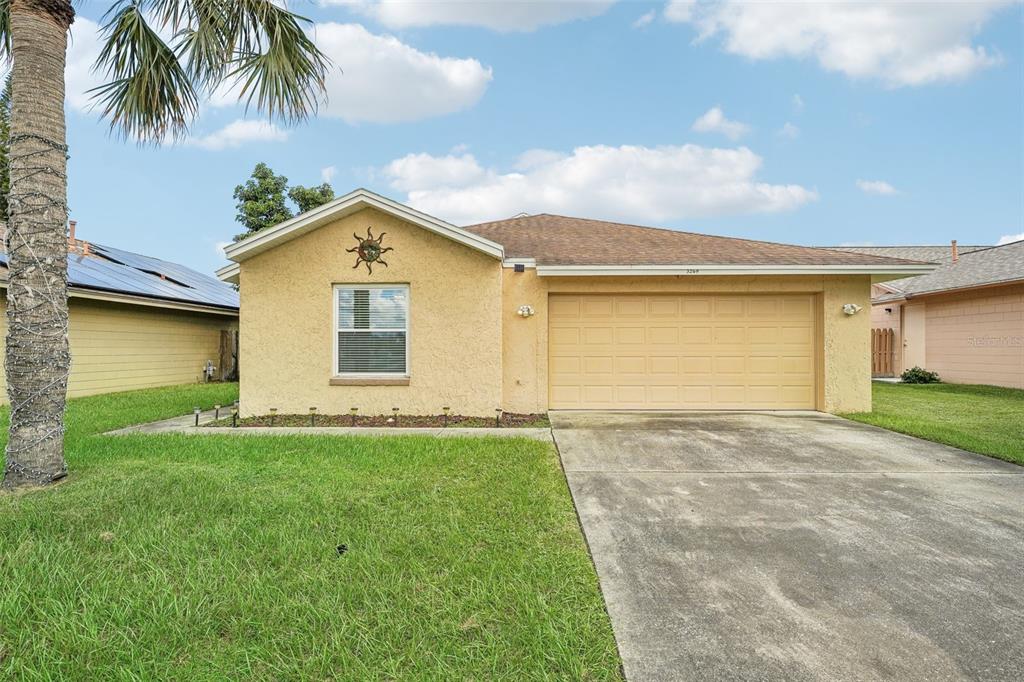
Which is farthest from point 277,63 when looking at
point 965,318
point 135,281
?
point 965,318

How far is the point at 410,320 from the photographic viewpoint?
8.52 m

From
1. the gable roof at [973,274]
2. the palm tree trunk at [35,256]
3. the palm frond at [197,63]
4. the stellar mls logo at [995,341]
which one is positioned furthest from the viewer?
the gable roof at [973,274]

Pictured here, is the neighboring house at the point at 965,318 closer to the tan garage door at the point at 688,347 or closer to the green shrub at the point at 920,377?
the green shrub at the point at 920,377

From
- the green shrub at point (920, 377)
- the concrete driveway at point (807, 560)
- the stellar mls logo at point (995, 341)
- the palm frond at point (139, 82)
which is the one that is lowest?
the concrete driveway at point (807, 560)

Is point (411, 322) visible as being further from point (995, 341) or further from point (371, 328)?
point (995, 341)

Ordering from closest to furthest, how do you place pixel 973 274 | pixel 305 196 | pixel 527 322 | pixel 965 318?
pixel 527 322 < pixel 965 318 < pixel 973 274 < pixel 305 196

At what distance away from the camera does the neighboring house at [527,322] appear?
8.45 meters

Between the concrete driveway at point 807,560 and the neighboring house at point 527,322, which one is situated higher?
the neighboring house at point 527,322

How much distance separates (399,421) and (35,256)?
16.6 ft

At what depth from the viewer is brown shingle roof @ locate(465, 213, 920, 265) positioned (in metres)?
8.90

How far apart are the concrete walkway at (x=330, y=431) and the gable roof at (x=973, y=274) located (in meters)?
13.2

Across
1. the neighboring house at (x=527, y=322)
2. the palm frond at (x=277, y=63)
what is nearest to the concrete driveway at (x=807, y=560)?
the neighboring house at (x=527, y=322)

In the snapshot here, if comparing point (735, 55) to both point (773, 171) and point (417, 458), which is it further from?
point (417, 458)

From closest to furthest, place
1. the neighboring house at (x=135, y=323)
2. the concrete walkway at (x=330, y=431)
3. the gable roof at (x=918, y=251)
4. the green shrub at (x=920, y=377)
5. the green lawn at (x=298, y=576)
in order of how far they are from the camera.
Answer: the green lawn at (x=298, y=576), the concrete walkway at (x=330, y=431), the neighboring house at (x=135, y=323), the green shrub at (x=920, y=377), the gable roof at (x=918, y=251)
